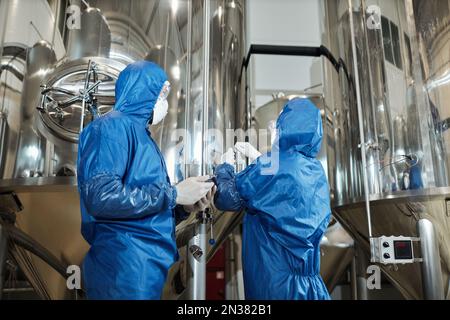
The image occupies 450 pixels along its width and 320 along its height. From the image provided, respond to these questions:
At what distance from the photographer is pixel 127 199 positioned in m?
0.79

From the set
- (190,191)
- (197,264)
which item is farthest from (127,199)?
(197,264)

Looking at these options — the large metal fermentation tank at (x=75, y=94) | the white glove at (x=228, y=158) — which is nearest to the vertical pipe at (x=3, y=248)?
the large metal fermentation tank at (x=75, y=94)

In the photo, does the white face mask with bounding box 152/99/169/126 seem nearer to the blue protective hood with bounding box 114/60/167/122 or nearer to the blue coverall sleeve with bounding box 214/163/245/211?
the blue protective hood with bounding box 114/60/167/122

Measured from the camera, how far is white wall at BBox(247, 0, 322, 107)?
5.89 feet

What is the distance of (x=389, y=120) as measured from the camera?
1271 mm

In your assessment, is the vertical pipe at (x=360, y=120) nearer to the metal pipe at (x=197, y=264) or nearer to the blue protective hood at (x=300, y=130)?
the blue protective hood at (x=300, y=130)

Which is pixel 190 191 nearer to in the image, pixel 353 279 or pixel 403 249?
pixel 403 249

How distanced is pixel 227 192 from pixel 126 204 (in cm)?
35

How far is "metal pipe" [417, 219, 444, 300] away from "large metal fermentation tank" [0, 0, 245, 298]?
21.7 inches

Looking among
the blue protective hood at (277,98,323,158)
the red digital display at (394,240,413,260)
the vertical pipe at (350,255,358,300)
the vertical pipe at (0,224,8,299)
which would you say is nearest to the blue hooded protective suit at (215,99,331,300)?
the blue protective hood at (277,98,323,158)

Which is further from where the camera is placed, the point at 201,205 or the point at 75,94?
the point at 75,94

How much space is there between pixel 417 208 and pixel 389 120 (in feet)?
0.91

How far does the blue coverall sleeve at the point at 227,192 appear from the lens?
1.08m
